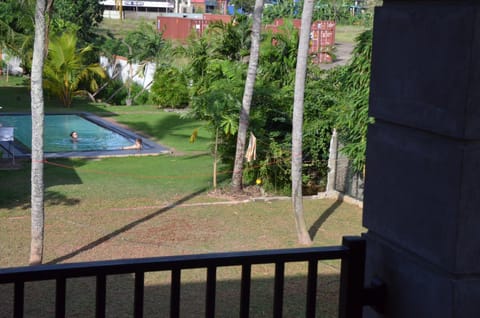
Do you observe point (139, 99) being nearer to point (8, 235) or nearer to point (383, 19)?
point (8, 235)

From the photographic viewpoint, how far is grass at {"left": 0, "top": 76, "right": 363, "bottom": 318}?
8148 mm

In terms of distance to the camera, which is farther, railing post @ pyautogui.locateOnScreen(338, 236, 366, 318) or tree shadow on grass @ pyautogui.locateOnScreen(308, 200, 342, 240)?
tree shadow on grass @ pyautogui.locateOnScreen(308, 200, 342, 240)

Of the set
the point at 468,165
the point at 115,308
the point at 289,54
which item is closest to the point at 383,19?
the point at 468,165

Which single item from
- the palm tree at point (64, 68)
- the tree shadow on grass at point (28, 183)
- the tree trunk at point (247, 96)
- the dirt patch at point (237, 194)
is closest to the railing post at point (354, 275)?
the tree trunk at point (247, 96)

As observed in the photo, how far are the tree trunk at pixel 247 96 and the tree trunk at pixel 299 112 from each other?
2.70 meters

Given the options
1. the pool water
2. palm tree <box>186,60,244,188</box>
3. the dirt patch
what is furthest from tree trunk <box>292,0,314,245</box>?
the pool water

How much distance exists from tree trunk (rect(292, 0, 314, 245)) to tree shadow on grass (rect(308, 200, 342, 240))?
1.90 ft

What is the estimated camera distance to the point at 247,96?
1388cm

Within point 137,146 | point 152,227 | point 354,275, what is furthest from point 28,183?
point 354,275

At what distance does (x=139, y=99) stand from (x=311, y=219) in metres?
19.5

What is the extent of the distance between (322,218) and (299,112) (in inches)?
116

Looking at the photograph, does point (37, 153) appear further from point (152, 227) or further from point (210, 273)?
point (210, 273)

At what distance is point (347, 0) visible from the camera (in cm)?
4584

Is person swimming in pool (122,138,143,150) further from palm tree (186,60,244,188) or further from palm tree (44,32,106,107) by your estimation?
palm tree (44,32,106,107)
